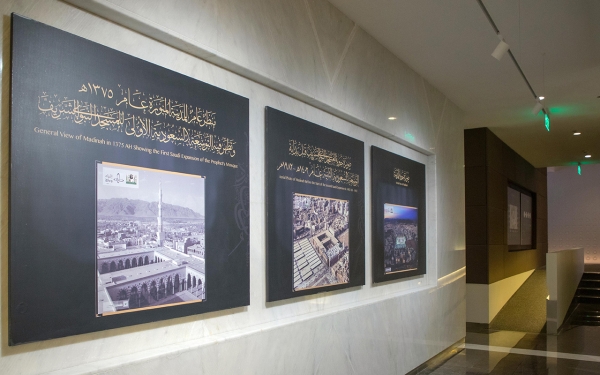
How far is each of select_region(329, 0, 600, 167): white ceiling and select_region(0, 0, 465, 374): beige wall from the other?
1.01ft

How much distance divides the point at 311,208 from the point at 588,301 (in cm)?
1125

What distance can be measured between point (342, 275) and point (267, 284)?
118 cm

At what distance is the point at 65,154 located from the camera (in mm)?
2496

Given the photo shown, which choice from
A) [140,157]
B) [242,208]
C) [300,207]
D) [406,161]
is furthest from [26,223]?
[406,161]

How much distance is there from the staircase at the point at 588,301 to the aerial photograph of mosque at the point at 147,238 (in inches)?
385

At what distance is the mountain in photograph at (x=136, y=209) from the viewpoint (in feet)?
8.77

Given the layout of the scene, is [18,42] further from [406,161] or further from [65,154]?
[406,161]

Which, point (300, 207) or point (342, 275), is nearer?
point (300, 207)

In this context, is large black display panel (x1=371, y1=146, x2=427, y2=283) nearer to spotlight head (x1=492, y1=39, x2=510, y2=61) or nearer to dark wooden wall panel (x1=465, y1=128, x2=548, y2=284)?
spotlight head (x1=492, y1=39, x2=510, y2=61)

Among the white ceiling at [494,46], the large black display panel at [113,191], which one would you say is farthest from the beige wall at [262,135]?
the white ceiling at [494,46]

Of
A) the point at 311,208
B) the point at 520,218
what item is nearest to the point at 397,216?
the point at 311,208

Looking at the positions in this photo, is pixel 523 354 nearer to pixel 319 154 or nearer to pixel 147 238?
pixel 319 154

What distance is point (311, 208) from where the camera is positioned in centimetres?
442

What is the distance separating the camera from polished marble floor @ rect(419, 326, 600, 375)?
259 inches
